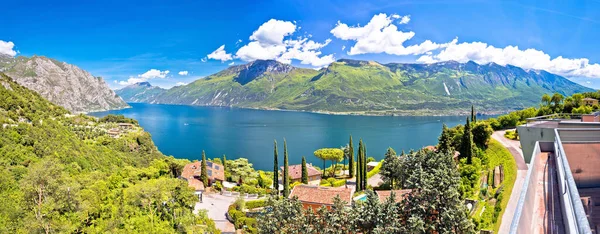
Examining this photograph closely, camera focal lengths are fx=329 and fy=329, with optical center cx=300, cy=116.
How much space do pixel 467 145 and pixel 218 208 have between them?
2226 cm

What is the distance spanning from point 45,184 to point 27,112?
33.5 m

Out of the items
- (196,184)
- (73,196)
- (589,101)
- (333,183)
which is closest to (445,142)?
(333,183)

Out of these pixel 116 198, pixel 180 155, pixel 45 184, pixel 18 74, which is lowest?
pixel 180 155

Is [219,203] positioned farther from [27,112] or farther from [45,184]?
[27,112]

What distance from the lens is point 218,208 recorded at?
30500mm

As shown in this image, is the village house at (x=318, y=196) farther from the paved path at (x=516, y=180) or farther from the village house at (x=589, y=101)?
the village house at (x=589, y=101)

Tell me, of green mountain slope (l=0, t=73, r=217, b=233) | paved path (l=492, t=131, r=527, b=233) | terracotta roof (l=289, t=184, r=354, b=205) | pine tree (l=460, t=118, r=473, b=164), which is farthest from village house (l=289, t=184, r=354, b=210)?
paved path (l=492, t=131, r=527, b=233)

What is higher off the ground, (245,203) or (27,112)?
(27,112)

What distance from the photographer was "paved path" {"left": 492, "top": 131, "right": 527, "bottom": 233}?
14070mm

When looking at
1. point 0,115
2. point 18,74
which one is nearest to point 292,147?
point 0,115

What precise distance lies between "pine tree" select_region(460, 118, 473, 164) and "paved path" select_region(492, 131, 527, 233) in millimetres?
2612

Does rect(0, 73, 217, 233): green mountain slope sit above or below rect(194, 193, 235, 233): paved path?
above

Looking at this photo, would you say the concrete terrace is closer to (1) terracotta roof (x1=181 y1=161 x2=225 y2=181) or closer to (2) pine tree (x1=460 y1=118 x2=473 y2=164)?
(2) pine tree (x1=460 y1=118 x2=473 y2=164)

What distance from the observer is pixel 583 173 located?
594cm
